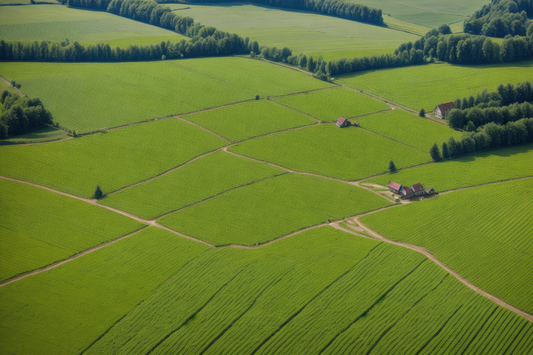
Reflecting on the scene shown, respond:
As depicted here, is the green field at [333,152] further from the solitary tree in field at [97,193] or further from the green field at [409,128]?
the solitary tree in field at [97,193]

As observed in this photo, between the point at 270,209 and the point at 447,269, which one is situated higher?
the point at 270,209

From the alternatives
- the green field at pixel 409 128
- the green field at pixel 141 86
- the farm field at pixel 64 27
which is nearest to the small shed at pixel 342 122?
the green field at pixel 409 128

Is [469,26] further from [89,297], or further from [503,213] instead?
[89,297]

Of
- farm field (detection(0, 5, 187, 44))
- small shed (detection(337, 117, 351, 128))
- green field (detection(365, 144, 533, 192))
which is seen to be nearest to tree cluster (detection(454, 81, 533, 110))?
green field (detection(365, 144, 533, 192))

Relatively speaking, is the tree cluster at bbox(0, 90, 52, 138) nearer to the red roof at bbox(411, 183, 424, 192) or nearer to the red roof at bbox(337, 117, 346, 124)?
the red roof at bbox(337, 117, 346, 124)

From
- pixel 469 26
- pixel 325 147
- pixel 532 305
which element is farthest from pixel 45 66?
pixel 469 26

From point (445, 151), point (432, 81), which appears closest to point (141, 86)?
point (445, 151)

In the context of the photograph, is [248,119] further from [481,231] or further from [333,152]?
[481,231]
